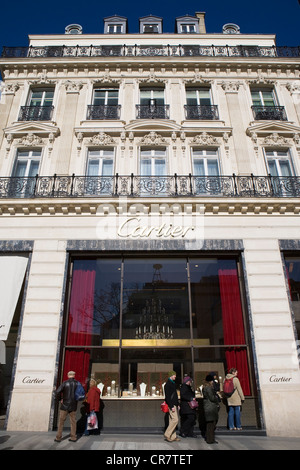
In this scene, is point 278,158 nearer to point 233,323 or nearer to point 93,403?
point 233,323

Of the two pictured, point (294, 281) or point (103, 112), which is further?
point (103, 112)

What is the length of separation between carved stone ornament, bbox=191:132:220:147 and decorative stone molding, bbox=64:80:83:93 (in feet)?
18.0

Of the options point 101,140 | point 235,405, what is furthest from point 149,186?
point 235,405

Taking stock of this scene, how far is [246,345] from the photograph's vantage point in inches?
338

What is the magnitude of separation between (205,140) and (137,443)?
32.2 ft

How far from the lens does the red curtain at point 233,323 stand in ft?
27.7

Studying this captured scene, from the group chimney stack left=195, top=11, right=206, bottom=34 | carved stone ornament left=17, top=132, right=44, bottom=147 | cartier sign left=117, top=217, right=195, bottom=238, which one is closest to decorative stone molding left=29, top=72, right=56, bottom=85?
carved stone ornament left=17, top=132, right=44, bottom=147

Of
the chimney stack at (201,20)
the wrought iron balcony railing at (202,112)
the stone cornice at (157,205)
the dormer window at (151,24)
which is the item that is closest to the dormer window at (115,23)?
the dormer window at (151,24)

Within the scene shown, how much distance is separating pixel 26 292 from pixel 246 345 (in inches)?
261

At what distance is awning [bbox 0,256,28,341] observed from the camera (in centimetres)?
855

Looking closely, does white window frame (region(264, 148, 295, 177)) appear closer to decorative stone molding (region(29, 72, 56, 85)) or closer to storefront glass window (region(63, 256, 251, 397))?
storefront glass window (region(63, 256, 251, 397))

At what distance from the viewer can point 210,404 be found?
6848mm

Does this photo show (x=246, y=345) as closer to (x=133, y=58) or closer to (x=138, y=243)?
(x=138, y=243)

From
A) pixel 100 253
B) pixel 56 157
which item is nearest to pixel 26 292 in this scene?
pixel 100 253
